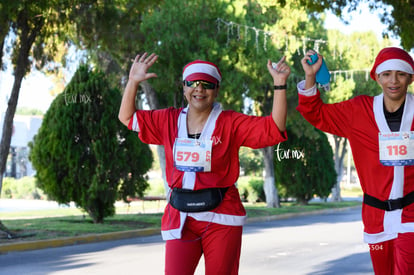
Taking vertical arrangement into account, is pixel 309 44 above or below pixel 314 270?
above

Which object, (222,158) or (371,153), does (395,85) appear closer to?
(371,153)

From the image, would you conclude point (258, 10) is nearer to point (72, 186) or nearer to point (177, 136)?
point (72, 186)

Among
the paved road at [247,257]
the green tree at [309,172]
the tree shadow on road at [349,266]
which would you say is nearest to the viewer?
the tree shadow on road at [349,266]

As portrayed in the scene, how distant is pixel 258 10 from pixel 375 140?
21.0 meters

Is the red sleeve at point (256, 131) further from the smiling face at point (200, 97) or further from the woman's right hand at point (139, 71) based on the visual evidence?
the woman's right hand at point (139, 71)

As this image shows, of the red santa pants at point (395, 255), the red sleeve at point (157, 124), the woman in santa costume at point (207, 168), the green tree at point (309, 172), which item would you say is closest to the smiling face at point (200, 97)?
the woman in santa costume at point (207, 168)

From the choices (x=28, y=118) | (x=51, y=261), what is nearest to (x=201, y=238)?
(x=51, y=261)

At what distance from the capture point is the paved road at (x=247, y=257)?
10297 mm

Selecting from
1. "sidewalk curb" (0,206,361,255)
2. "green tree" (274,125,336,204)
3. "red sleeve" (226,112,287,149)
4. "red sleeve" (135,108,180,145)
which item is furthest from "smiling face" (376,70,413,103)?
"green tree" (274,125,336,204)

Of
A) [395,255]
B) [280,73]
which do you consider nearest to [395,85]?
[280,73]

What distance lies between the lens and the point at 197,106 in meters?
4.55

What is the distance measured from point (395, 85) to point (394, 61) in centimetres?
15

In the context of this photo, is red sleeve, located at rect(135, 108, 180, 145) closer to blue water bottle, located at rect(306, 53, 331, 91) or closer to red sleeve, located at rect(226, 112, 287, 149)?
red sleeve, located at rect(226, 112, 287, 149)

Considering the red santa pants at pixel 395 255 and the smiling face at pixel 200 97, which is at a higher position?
the smiling face at pixel 200 97
